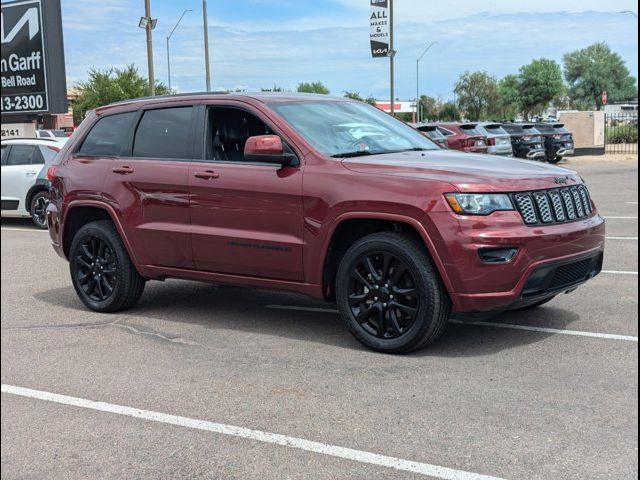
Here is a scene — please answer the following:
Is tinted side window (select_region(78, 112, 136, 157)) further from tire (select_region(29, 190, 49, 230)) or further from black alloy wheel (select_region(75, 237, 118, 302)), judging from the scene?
tire (select_region(29, 190, 49, 230))

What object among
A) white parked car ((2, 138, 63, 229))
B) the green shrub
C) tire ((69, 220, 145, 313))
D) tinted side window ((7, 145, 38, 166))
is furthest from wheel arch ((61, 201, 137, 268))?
the green shrub

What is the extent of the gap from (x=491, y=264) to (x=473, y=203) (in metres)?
0.41

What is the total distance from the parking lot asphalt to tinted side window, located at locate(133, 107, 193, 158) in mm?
1431

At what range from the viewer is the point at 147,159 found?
645cm

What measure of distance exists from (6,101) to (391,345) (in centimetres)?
1972

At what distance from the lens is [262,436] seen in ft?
13.1

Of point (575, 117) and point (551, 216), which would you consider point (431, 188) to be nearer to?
point (551, 216)

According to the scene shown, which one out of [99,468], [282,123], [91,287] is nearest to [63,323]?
[91,287]

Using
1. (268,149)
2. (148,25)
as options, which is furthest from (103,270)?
(148,25)

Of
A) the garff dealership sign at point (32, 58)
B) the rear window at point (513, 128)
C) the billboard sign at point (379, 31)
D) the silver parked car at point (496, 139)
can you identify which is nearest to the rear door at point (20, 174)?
the garff dealership sign at point (32, 58)

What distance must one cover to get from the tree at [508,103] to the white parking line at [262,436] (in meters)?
87.1

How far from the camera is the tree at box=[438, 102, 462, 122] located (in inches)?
3477

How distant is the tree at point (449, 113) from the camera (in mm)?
88312

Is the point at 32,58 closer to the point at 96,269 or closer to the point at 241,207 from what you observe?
the point at 96,269
